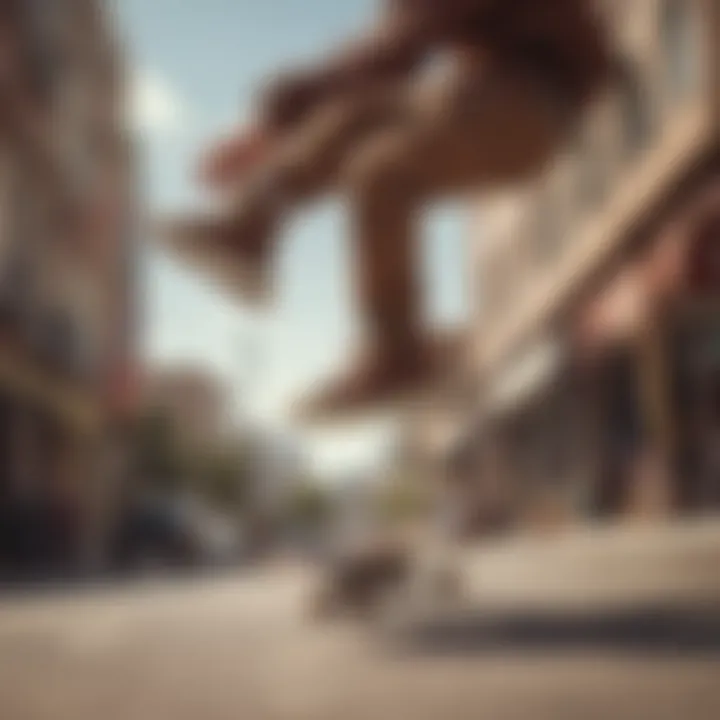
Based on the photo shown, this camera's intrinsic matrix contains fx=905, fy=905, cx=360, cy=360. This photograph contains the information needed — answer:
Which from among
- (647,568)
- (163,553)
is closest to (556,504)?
(647,568)

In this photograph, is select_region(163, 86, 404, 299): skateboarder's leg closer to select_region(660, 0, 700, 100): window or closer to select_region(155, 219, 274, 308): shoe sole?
select_region(155, 219, 274, 308): shoe sole

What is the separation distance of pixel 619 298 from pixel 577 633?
1.14 ft

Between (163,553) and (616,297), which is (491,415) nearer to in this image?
(616,297)

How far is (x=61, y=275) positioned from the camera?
90 centimetres

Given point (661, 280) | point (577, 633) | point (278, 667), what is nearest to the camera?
point (278, 667)

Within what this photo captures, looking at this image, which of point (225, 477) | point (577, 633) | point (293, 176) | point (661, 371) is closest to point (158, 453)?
point (225, 477)

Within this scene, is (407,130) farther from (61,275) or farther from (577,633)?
(577,633)

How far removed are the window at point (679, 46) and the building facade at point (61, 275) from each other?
1.62ft

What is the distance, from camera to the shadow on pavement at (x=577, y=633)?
0.75 meters

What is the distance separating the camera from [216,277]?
2.67ft

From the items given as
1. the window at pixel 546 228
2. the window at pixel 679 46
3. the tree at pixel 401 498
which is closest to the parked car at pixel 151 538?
the tree at pixel 401 498

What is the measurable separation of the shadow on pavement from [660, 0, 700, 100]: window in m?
0.47

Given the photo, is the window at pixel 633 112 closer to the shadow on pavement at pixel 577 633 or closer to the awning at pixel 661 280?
the awning at pixel 661 280

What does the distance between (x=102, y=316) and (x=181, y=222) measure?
113 mm
